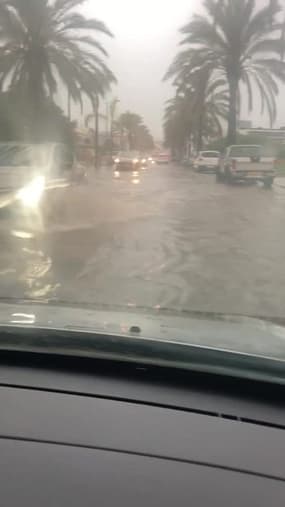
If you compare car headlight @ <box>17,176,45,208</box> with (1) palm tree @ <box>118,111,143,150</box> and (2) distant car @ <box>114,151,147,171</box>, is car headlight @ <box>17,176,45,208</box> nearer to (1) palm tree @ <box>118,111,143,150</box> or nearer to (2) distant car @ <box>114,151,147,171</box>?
(2) distant car @ <box>114,151,147,171</box>

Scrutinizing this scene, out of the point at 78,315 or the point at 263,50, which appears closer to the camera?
the point at 78,315

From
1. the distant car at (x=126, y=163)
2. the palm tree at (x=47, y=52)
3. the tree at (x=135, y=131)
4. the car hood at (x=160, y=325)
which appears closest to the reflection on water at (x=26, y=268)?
the car hood at (x=160, y=325)

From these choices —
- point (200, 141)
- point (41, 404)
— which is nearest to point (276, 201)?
point (41, 404)

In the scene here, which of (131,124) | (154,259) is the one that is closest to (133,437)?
(154,259)

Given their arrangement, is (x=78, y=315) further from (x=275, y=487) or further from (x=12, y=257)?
(x=12, y=257)

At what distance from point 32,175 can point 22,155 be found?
3.70 feet

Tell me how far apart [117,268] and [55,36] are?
22.2m

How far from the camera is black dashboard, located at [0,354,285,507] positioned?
2027 mm

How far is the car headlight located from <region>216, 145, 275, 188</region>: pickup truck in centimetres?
1679

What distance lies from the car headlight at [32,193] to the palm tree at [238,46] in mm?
21602

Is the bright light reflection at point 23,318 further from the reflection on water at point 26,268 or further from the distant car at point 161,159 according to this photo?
the distant car at point 161,159

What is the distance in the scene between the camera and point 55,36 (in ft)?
99.4

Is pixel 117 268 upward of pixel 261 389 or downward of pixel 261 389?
downward

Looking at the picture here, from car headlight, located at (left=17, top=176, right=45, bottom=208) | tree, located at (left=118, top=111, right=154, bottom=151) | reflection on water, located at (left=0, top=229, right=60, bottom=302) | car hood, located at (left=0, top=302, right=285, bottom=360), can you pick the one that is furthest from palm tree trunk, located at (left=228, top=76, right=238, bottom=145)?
car hood, located at (left=0, top=302, right=285, bottom=360)
